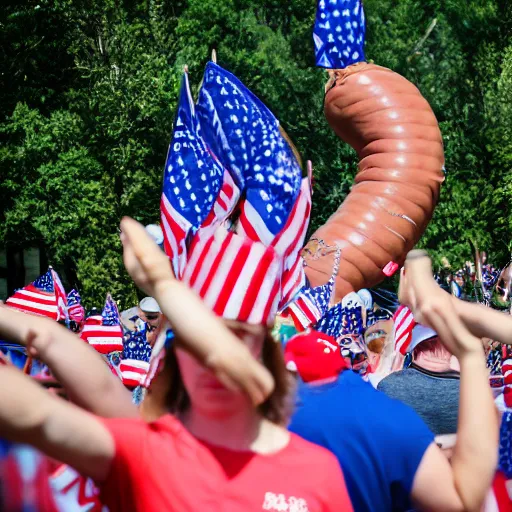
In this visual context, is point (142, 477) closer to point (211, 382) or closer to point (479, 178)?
point (211, 382)

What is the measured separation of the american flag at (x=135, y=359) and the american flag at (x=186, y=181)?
1278 mm

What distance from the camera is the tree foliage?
781 inches

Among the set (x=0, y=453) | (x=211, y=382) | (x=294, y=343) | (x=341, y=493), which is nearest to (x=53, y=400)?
(x=0, y=453)

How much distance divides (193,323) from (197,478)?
33 centimetres

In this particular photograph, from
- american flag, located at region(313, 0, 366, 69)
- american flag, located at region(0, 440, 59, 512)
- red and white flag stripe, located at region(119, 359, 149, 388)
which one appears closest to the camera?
american flag, located at region(0, 440, 59, 512)

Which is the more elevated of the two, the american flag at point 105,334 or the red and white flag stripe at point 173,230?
the red and white flag stripe at point 173,230

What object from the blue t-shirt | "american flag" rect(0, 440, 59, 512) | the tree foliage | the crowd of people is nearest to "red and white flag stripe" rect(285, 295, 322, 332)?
the crowd of people

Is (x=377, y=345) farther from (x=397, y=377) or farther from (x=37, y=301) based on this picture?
(x=397, y=377)

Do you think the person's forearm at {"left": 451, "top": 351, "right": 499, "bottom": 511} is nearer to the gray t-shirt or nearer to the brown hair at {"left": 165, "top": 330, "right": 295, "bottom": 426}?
the brown hair at {"left": 165, "top": 330, "right": 295, "bottom": 426}

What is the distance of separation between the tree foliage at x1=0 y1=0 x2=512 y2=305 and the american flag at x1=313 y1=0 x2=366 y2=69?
905cm

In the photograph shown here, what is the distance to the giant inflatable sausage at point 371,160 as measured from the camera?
9.73 meters

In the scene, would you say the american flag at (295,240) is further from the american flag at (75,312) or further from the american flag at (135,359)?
the american flag at (75,312)

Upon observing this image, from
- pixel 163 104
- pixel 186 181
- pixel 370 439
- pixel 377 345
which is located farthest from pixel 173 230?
pixel 163 104

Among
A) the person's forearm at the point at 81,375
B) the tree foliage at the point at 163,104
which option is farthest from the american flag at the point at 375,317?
the tree foliage at the point at 163,104
